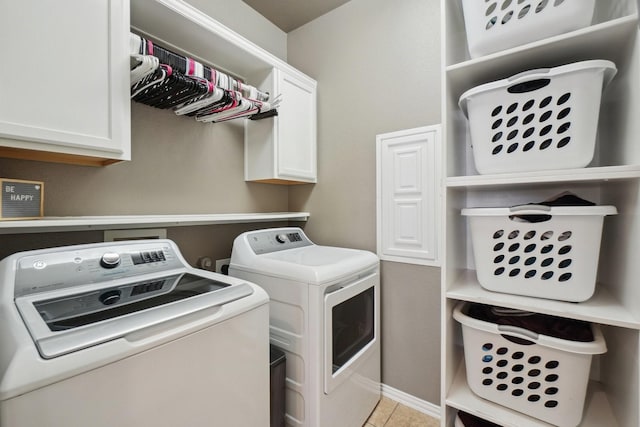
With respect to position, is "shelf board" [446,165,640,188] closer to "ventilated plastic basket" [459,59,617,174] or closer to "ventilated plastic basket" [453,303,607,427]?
"ventilated plastic basket" [459,59,617,174]

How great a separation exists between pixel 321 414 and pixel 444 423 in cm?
54

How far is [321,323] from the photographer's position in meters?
1.33

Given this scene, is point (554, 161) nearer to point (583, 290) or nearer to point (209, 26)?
point (583, 290)

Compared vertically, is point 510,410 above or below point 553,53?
below

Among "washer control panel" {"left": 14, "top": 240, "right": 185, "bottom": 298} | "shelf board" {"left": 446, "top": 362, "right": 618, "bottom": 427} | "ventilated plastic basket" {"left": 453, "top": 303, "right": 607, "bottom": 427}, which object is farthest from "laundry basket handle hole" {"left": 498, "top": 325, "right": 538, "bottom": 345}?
"washer control panel" {"left": 14, "top": 240, "right": 185, "bottom": 298}

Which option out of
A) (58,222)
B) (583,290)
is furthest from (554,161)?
(58,222)

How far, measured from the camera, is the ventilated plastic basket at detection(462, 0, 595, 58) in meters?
0.96

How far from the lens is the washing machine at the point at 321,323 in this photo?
1.34 metres

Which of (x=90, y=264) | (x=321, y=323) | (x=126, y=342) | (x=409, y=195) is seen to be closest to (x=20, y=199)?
(x=90, y=264)

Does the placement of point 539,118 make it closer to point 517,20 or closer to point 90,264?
point 517,20

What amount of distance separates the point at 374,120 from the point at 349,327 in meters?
1.36

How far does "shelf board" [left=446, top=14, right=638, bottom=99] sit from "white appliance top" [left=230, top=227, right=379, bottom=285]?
0.98 m

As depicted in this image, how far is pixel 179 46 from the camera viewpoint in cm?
163

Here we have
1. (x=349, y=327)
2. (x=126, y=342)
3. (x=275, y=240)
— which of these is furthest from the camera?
(x=275, y=240)
